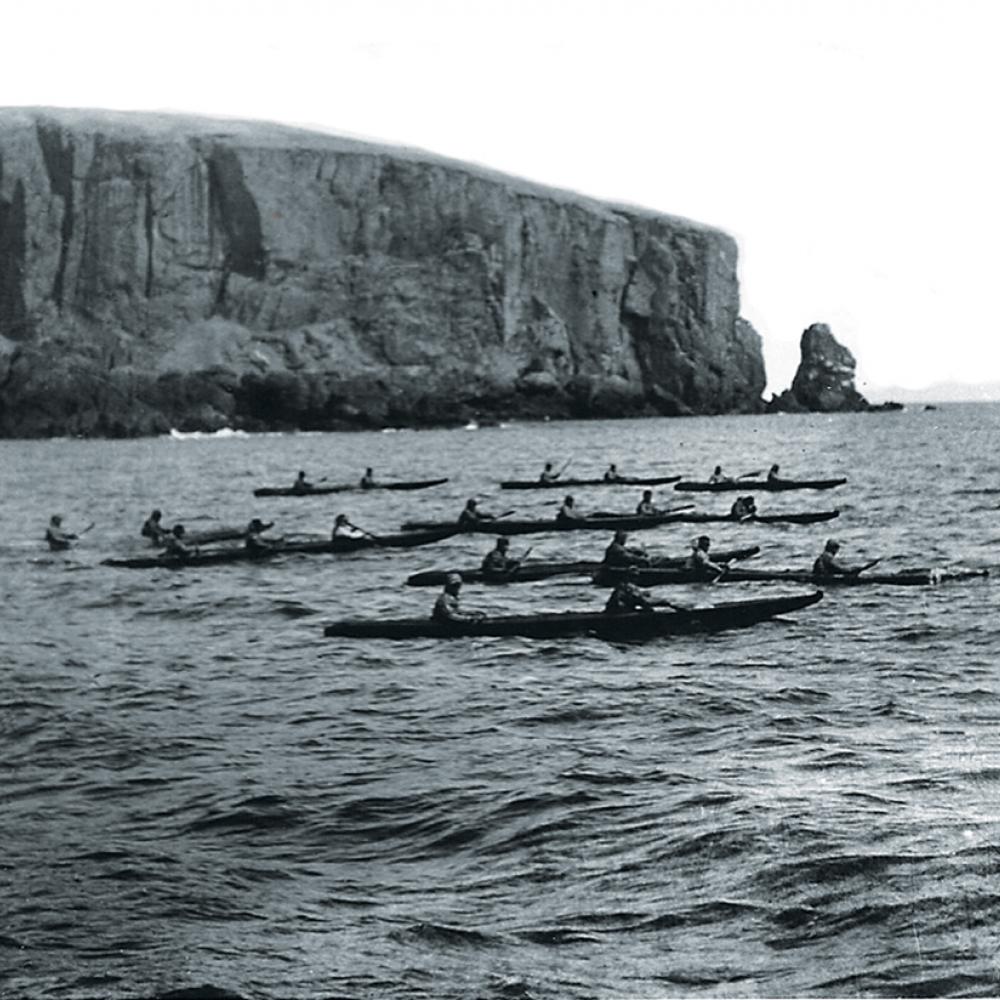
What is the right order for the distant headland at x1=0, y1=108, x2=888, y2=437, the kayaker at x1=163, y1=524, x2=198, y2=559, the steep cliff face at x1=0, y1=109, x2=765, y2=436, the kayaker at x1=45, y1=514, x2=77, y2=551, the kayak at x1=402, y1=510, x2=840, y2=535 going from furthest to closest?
1. the steep cliff face at x1=0, y1=109, x2=765, y2=436
2. the distant headland at x1=0, y1=108, x2=888, y2=437
3. the kayak at x1=402, y1=510, x2=840, y2=535
4. the kayaker at x1=45, y1=514, x2=77, y2=551
5. the kayaker at x1=163, y1=524, x2=198, y2=559

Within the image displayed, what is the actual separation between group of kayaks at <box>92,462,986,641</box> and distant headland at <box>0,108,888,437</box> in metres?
85.1

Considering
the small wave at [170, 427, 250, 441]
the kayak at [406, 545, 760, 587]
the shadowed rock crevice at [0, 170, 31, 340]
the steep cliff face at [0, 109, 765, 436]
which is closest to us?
the kayak at [406, 545, 760, 587]

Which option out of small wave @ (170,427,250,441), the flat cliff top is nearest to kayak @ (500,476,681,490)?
small wave @ (170,427,250,441)

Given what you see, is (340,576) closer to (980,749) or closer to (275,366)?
(980,749)

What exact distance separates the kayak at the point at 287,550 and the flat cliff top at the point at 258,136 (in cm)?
11062

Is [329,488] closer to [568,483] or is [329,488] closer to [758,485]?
[568,483]

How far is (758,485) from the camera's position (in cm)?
5609

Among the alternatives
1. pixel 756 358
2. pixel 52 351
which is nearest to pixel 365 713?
pixel 52 351

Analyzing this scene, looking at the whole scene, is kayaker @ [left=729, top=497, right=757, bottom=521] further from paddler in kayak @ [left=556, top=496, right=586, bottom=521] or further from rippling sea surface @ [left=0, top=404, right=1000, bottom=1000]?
rippling sea surface @ [left=0, top=404, right=1000, bottom=1000]

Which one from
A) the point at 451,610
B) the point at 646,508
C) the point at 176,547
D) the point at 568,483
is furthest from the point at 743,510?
the point at 451,610

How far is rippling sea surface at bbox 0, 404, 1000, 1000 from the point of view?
459 inches

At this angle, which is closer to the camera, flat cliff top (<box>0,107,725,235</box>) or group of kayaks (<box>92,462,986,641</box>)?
group of kayaks (<box>92,462,986,641</box>)

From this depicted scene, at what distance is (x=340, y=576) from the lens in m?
36.0

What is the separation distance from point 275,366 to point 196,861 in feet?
406
